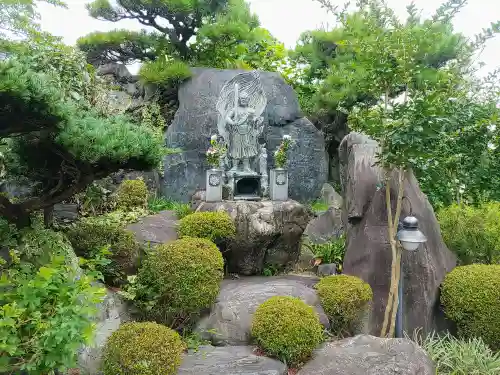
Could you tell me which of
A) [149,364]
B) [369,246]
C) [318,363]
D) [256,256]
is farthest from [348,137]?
[149,364]

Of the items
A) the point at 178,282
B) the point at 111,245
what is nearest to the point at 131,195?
the point at 111,245

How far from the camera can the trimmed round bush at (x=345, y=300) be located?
490 centimetres

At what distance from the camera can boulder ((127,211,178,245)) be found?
648 centimetres

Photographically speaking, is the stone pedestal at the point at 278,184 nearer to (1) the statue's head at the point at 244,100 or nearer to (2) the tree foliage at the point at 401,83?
(1) the statue's head at the point at 244,100

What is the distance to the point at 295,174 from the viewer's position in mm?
11688

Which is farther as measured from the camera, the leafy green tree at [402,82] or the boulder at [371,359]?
the leafy green tree at [402,82]

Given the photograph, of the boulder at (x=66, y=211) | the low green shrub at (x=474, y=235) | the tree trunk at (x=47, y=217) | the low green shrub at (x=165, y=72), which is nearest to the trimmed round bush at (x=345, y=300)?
the low green shrub at (x=474, y=235)

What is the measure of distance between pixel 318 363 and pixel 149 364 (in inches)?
70.0

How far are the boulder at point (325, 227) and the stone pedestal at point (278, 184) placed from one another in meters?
1.72

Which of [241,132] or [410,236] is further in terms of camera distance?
[241,132]

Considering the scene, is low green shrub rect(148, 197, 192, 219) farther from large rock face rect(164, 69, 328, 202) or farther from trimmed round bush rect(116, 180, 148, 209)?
large rock face rect(164, 69, 328, 202)

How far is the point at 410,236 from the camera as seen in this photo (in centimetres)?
429

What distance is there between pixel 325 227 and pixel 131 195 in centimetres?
453

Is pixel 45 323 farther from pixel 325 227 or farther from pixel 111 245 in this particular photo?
pixel 325 227
